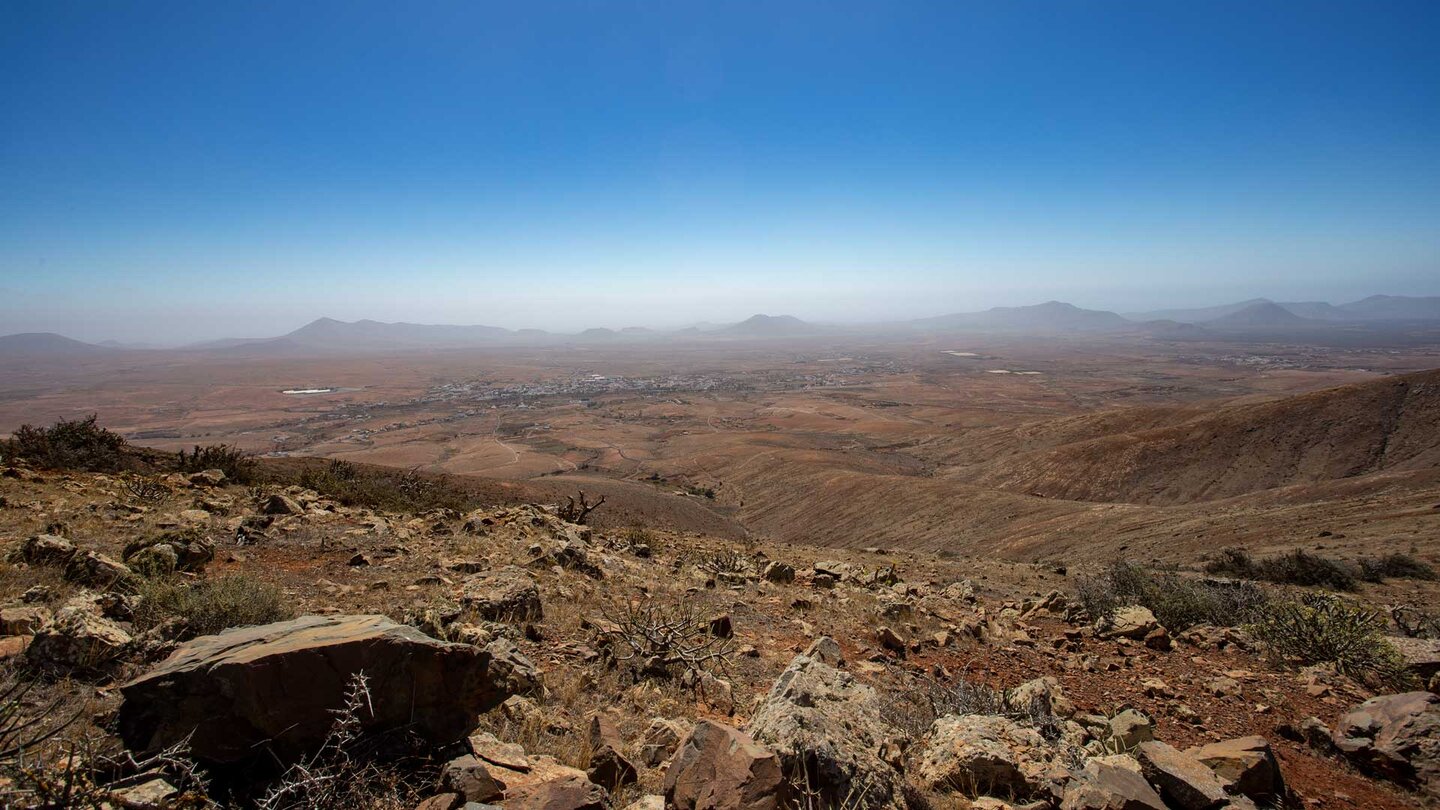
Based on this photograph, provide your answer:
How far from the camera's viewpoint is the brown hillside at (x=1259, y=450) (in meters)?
32.4

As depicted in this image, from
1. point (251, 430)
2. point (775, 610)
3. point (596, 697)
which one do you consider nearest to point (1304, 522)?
point (775, 610)

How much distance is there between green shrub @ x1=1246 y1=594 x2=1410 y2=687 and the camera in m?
5.95

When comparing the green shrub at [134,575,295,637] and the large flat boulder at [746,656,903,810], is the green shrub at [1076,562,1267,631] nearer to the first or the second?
the large flat boulder at [746,656,903,810]

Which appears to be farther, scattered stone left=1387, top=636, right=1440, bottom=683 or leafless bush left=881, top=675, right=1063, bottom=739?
scattered stone left=1387, top=636, right=1440, bottom=683

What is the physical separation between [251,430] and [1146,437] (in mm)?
108503

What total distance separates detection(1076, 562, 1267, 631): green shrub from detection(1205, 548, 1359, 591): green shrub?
13.6 feet

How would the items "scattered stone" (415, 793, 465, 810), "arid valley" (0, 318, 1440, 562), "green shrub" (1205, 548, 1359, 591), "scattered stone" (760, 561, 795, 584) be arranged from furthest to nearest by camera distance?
"arid valley" (0, 318, 1440, 562), "green shrub" (1205, 548, 1359, 591), "scattered stone" (760, 561, 795, 584), "scattered stone" (415, 793, 465, 810)

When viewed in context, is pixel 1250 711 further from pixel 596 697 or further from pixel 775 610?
pixel 596 697

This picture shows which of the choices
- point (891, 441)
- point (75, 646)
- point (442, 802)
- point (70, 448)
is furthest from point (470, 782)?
point (891, 441)

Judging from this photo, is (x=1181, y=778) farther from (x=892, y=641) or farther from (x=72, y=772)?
(x=72, y=772)

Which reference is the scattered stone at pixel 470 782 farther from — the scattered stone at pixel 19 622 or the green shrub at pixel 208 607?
the scattered stone at pixel 19 622

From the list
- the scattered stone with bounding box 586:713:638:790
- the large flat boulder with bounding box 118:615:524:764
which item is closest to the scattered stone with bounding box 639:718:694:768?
the scattered stone with bounding box 586:713:638:790

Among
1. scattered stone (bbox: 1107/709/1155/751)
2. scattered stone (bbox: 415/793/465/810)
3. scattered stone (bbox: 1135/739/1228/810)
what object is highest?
scattered stone (bbox: 415/793/465/810)

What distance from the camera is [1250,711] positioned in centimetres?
546
